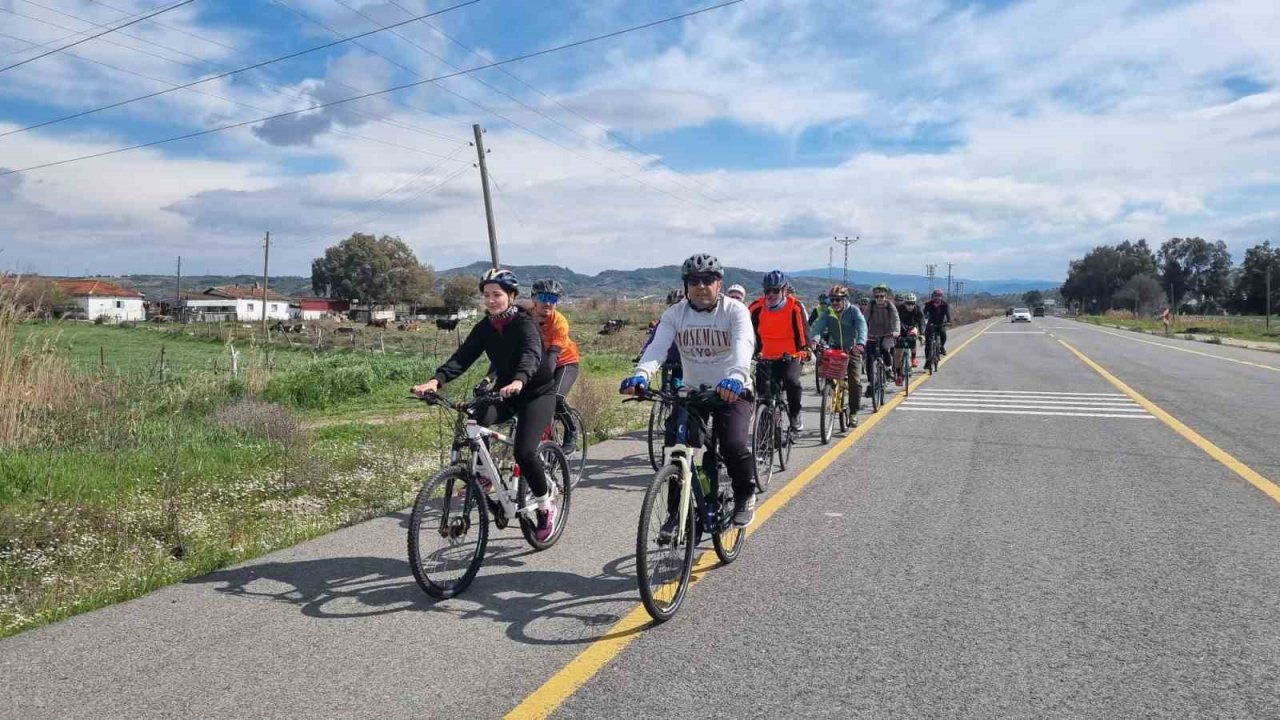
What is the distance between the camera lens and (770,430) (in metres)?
8.00

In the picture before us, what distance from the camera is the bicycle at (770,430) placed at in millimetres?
7547

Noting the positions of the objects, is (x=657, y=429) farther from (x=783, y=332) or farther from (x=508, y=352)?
(x=508, y=352)

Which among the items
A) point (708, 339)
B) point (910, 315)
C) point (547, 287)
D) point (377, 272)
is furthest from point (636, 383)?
point (377, 272)

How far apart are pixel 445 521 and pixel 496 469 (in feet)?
1.79

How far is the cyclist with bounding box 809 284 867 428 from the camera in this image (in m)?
11.4

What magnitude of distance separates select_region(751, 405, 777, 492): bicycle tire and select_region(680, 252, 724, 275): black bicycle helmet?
95.2 inches

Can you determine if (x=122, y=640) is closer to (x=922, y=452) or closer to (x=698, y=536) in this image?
(x=698, y=536)

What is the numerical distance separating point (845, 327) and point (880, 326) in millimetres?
2496

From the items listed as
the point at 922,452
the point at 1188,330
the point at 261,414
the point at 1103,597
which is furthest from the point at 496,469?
the point at 1188,330

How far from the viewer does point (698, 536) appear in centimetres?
512

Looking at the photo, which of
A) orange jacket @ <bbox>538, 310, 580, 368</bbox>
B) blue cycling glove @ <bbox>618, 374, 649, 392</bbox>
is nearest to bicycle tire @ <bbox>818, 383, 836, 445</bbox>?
orange jacket @ <bbox>538, 310, 580, 368</bbox>

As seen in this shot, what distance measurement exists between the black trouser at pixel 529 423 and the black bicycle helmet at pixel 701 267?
1.36 metres

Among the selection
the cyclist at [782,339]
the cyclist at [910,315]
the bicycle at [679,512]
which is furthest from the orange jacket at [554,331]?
the cyclist at [910,315]

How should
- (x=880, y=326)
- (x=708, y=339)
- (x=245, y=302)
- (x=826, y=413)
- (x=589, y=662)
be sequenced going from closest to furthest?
(x=589, y=662) < (x=708, y=339) < (x=826, y=413) < (x=880, y=326) < (x=245, y=302)
